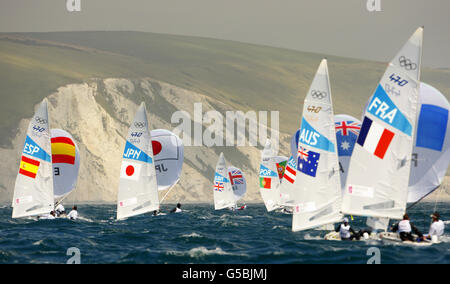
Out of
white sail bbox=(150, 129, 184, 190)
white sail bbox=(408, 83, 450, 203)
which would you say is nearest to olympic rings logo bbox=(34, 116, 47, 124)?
white sail bbox=(150, 129, 184, 190)

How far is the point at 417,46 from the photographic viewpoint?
800 inches

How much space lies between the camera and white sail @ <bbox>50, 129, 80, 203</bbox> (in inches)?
1588

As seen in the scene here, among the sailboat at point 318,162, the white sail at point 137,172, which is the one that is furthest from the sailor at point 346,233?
the white sail at point 137,172

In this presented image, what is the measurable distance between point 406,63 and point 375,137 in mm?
2617

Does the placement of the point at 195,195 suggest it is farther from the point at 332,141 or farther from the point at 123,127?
the point at 332,141

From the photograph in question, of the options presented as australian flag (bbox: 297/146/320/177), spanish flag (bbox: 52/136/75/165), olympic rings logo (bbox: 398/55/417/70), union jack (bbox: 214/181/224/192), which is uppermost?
olympic rings logo (bbox: 398/55/417/70)

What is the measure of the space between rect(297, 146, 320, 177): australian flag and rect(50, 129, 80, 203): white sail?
67.0ft

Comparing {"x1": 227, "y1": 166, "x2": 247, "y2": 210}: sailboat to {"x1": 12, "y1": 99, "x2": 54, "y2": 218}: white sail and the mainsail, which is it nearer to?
the mainsail

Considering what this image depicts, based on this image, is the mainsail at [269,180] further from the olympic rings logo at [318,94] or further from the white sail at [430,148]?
the white sail at [430,148]

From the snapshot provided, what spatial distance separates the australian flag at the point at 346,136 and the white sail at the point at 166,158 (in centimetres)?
1498

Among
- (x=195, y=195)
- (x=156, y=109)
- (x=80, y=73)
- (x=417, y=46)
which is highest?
(x=80, y=73)

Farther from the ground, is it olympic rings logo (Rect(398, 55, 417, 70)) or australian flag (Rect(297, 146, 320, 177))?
olympic rings logo (Rect(398, 55, 417, 70))

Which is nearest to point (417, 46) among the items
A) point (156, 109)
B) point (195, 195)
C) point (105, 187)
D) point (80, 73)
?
point (105, 187)

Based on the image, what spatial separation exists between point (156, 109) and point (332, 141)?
10801 centimetres
